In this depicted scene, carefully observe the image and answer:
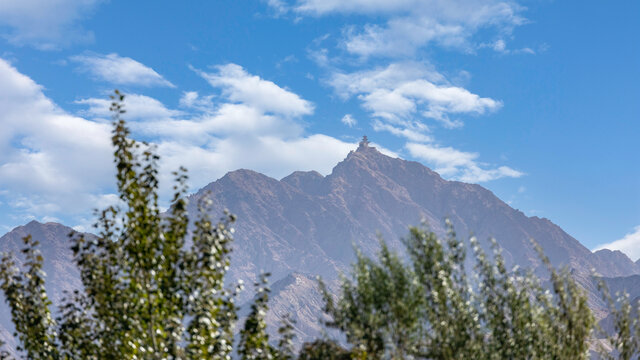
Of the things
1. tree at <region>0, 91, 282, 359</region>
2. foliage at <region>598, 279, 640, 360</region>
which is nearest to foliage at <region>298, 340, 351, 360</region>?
tree at <region>0, 91, 282, 359</region>

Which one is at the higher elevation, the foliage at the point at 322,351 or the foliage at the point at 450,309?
the foliage at the point at 450,309

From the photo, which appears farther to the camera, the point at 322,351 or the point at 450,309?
the point at 322,351

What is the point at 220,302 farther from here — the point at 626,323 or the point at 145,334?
the point at 626,323

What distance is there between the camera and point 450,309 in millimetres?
24469

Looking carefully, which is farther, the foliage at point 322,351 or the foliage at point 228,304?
the foliage at point 322,351

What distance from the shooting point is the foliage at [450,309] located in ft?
78.5

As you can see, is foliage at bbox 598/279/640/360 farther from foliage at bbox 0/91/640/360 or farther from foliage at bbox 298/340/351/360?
foliage at bbox 298/340/351/360

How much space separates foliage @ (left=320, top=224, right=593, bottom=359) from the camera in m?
23.9

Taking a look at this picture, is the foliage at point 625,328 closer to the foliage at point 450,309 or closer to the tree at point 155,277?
the foliage at point 450,309

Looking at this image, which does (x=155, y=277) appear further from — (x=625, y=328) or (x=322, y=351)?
(x=625, y=328)

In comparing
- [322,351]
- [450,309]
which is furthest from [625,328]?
[322,351]

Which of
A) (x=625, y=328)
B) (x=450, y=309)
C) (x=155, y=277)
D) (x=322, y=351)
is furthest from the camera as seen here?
(x=625, y=328)

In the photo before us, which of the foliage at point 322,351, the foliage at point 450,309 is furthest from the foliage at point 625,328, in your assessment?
the foliage at point 322,351

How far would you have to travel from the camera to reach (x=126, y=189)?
1717 centimetres
